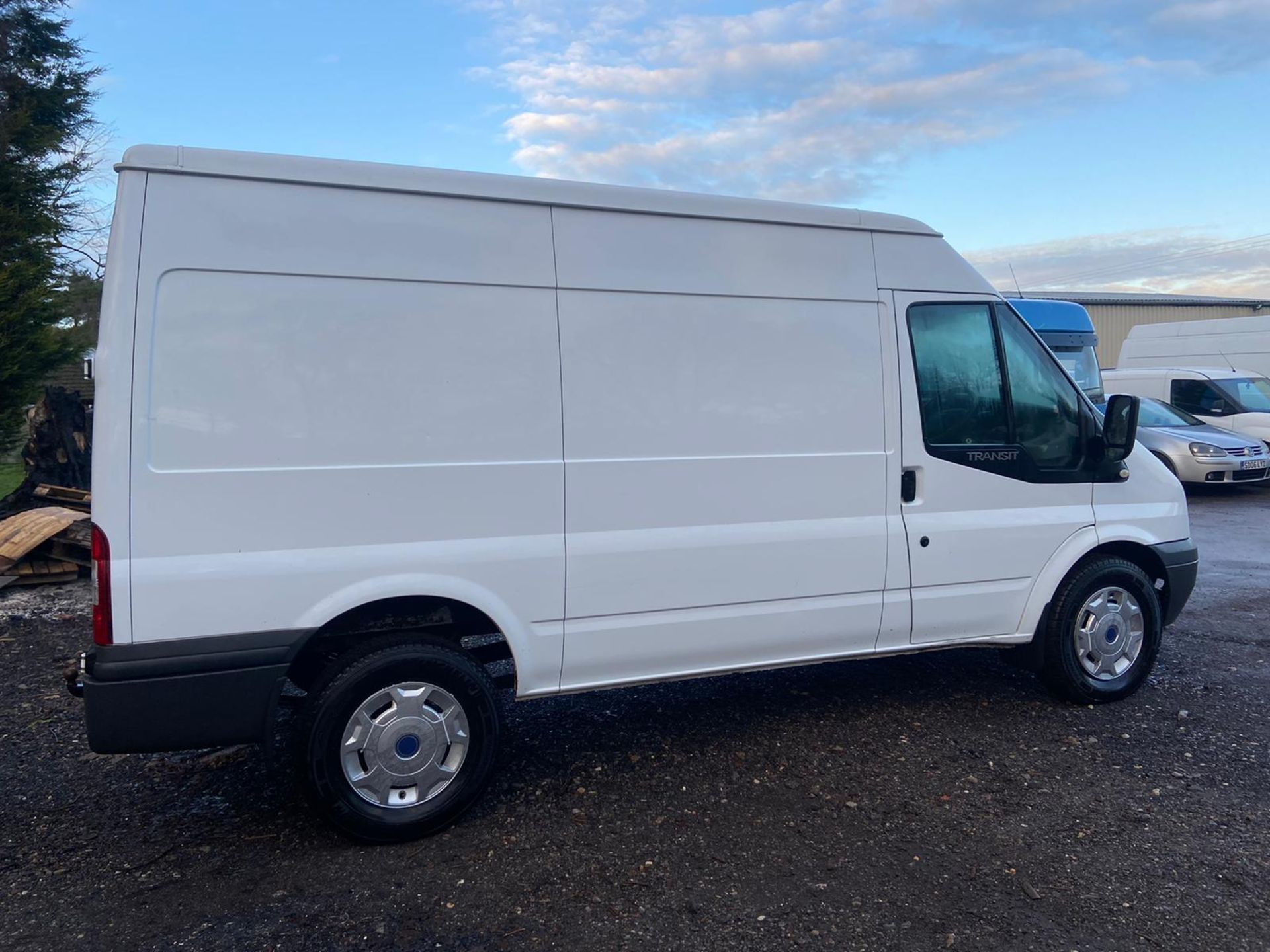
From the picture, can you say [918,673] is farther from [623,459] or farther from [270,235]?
[270,235]

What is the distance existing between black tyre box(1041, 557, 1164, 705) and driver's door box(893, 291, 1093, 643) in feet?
0.81

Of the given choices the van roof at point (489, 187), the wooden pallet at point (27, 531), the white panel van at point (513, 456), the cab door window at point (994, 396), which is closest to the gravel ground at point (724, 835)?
the white panel van at point (513, 456)

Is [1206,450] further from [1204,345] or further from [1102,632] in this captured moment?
[1102,632]

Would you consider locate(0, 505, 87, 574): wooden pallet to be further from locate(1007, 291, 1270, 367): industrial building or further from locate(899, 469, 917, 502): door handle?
locate(1007, 291, 1270, 367): industrial building

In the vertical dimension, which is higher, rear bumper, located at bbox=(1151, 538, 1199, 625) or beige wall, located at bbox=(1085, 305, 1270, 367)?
beige wall, located at bbox=(1085, 305, 1270, 367)

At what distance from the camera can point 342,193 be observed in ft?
11.3

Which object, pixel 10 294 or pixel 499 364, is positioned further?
pixel 10 294

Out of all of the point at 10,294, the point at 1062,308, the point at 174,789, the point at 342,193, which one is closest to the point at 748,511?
the point at 342,193

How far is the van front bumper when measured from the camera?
10.5 feet

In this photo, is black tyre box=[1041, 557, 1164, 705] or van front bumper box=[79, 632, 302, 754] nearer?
van front bumper box=[79, 632, 302, 754]

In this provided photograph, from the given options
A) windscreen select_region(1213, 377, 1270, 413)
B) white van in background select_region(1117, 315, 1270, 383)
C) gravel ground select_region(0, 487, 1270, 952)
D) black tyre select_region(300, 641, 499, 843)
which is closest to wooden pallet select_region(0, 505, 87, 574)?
gravel ground select_region(0, 487, 1270, 952)

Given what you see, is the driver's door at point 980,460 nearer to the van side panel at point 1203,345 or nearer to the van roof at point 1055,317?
the van roof at point 1055,317

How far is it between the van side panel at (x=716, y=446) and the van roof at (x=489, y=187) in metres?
0.06

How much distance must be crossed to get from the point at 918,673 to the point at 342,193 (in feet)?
13.5
